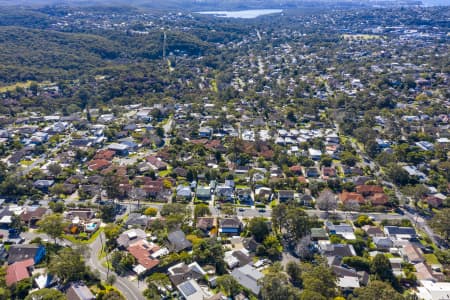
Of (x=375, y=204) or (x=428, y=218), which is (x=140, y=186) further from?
(x=428, y=218)

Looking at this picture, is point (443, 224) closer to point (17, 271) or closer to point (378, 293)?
point (378, 293)

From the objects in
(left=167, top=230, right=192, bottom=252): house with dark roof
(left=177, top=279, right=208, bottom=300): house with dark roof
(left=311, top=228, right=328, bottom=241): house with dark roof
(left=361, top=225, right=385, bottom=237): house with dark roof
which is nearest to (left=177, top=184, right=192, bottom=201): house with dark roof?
(left=167, top=230, right=192, bottom=252): house with dark roof

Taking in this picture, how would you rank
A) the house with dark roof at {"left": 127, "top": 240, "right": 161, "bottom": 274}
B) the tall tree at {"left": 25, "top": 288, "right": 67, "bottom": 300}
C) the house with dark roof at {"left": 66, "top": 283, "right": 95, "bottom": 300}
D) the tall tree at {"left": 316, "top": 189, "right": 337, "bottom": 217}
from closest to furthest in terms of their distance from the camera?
the tall tree at {"left": 25, "top": 288, "right": 67, "bottom": 300}, the house with dark roof at {"left": 66, "top": 283, "right": 95, "bottom": 300}, the house with dark roof at {"left": 127, "top": 240, "right": 161, "bottom": 274}, the tall tree at {"left": 316, "top": 189, "right": 337, "bottom": 217}

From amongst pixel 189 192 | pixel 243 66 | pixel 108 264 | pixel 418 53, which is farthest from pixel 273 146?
pixel 418 53

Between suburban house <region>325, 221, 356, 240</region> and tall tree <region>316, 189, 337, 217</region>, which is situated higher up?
tall tree <region>316, 189, 337, 217</region>

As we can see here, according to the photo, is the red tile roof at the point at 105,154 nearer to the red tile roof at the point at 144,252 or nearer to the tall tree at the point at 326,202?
the red tile roof at the point at 144,252

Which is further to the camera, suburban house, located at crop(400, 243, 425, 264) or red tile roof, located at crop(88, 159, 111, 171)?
red tile roof, located at crop(88, 159, 111, 171)

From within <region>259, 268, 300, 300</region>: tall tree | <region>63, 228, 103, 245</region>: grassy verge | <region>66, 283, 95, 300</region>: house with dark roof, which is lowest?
<region>63, 228, 103, 245</region>: grassy verge

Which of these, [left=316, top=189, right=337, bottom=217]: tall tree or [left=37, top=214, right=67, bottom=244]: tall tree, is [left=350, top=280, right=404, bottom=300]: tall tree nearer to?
[left=316, top=189, right=337, bottom=217]: tall tree
